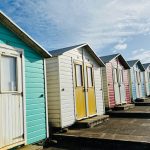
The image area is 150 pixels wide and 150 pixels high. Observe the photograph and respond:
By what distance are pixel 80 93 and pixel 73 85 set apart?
764mm

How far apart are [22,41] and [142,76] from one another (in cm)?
→ 1802

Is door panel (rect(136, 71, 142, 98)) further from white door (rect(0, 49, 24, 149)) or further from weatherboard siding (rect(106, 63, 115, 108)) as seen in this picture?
white door (rect(0, 49, 24, 149))

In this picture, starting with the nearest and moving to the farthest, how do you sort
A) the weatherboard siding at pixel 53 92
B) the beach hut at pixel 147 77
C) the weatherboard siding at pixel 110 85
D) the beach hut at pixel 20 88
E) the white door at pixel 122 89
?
the beach hut at pixel 20 88 → the weatherboard siding at pixel 53 92 → the weatherboard siding at pixel 110 85 → the white door at pixel 122 89 → the beach hut at pixel 147 77

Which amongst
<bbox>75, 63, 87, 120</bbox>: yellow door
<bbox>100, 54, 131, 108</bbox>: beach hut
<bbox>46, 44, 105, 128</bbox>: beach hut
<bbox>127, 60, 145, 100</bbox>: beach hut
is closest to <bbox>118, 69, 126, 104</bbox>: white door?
<bbox>100, 54, 131, 108</bbox>: beach hut

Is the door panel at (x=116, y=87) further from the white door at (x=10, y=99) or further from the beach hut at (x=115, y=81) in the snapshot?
the white door at (x=10, y=99)

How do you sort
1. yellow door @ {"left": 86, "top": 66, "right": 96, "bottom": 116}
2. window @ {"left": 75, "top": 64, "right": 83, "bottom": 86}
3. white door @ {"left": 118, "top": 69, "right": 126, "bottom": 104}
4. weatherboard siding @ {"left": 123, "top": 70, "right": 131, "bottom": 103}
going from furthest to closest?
1. weatherboard siding @ {"left": 123, "top": 70, "right": 131, "bottom": 103}
2. white door @ {"left": 118, "top": 69, "right": 126, "bottom": 104}
3. yellow door @ {"left": 86, "top": 66, "right": 96, "bottom": 116}
4. window @ {"left": 75, "top": 64, "right": 83, "bottom": 86}

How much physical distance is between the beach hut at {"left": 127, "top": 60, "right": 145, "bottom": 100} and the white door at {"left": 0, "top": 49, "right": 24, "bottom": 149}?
1393 centimetres

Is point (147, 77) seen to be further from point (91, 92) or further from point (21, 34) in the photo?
point (21, 34)

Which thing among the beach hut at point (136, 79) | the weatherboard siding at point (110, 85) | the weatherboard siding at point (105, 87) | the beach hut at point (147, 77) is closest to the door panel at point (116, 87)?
the weatherboard siding at point (110, 85)

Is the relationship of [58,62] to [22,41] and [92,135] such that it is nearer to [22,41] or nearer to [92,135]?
[22,41]

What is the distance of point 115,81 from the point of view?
52.9ft

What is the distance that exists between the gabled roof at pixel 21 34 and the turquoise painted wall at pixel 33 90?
11cm

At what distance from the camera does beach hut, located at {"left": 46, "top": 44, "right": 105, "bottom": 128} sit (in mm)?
9516

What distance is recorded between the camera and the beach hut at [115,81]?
14758mm
